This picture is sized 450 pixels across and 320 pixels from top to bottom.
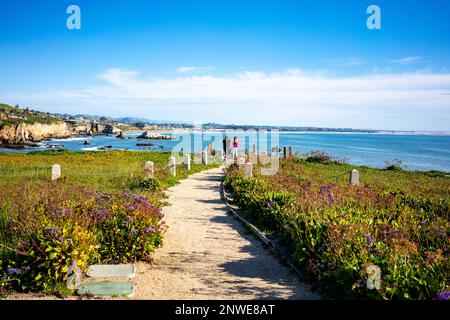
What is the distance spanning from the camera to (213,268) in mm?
7020

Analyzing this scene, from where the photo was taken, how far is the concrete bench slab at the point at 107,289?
18.1 ft

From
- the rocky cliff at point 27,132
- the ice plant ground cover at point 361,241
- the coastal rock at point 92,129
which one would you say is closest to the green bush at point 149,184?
the ice plant ground cover at point 361,241

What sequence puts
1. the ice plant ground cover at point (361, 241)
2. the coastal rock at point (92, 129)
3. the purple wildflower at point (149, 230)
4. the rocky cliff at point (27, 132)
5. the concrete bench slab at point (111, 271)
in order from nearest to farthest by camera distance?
1. the ice plant ground cover at point (361, 241)
2. the concrete bench slab at point (111, 271)
3. the purple wildflower at point (149, 230)
4. the rocky cliff at point (27, 132)
5. the coastal rock at point (92, 129)

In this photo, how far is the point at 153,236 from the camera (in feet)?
24.6

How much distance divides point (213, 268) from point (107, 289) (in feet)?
7.10

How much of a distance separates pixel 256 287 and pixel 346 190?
763 centimetres

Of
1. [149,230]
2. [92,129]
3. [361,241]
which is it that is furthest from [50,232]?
[92,129]

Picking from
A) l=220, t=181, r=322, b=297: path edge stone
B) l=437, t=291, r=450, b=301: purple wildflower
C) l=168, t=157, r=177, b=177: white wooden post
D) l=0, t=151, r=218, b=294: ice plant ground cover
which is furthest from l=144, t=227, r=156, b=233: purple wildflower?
l=168, t=157, r=177, b=177: white wooden post

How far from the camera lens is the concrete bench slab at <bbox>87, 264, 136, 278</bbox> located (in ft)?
20.5

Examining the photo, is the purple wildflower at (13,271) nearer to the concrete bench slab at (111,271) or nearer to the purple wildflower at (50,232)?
the purple wildflower at (50,232)

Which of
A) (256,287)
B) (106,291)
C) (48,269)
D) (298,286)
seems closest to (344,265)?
(298,286)

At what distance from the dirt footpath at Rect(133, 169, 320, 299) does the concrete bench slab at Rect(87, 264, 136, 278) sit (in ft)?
0.64

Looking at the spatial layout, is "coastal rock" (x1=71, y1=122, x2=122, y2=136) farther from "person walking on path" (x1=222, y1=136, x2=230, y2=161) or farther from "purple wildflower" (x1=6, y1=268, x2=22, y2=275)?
"purple wildflower" (x1=6, y1=268, x2=22, y2=275)

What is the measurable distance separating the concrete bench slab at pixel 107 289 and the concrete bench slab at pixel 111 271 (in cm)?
34
